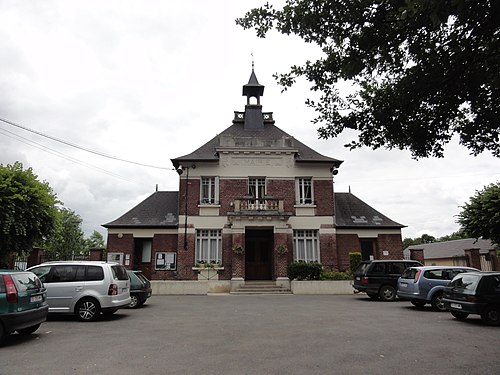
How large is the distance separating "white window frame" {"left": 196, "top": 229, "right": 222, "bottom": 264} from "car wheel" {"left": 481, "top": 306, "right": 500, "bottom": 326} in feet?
48.9

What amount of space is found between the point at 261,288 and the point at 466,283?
12.1 meters

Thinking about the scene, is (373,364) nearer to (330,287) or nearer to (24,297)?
(24,297)

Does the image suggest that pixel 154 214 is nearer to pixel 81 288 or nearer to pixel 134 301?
pixel 134 301

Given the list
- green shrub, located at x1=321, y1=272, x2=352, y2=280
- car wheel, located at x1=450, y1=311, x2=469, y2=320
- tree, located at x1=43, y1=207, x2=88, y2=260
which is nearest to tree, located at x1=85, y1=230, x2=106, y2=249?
tree, located at x1=43, y1=207, x2=88, y2=260

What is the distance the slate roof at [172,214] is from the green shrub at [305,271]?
371 centimetres

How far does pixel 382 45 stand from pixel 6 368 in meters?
7.52

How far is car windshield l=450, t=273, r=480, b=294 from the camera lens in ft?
34.4

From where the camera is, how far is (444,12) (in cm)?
431

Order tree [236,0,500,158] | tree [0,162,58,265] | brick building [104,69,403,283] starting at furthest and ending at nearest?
1. brick building [104,69,403,283]
2. tree [0,162,58,265]
3. tree [236,0,500,158]

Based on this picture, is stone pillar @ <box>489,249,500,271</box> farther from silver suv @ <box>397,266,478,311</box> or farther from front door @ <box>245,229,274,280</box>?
silver suv @ <box>397,266,478,311</box>

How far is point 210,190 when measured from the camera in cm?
2369

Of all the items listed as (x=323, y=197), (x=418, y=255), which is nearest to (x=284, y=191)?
(x=323, y=197)

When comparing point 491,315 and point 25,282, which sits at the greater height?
point 25,282

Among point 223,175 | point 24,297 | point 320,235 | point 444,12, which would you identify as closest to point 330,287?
point 320,235
